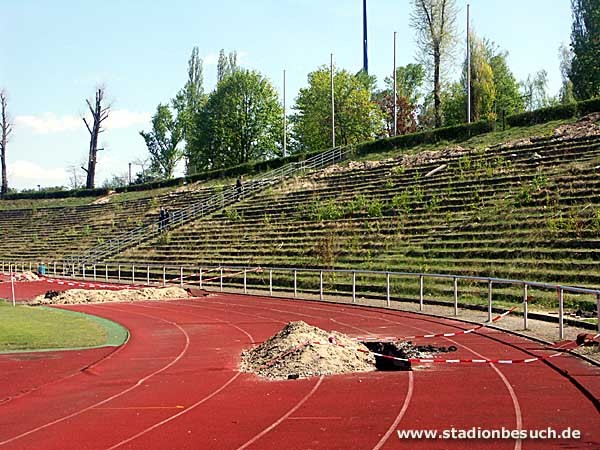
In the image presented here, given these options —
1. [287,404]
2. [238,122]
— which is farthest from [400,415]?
[238,122]

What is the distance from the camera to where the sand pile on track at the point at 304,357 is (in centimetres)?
1105

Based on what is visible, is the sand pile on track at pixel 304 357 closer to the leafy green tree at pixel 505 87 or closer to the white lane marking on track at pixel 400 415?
the white lane marking on track at pixel 400 415

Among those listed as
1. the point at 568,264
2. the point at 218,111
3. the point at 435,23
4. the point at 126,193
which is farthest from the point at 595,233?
the point at 218,111

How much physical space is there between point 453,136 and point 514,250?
21.9 metres

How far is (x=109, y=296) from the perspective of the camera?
84.5 feet

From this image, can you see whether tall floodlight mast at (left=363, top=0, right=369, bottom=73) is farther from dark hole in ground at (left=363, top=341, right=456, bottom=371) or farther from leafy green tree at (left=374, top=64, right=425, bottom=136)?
dark hole in ground at (left=363, top=341, right=456, bottom=371)

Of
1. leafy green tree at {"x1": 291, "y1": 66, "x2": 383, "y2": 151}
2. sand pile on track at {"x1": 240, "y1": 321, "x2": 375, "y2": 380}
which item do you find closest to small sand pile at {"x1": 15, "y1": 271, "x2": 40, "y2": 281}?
sand pile on track at {"x1": 240, "y1": 321, "x2": 375, "y2": 380}

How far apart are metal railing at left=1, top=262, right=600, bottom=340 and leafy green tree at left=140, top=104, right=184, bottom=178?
5251cm

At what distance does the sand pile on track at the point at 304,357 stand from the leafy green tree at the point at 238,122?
64793mm

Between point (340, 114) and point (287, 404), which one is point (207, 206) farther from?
point (287, 404)

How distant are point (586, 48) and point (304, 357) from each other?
59.4m

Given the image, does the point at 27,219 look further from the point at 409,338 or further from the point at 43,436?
the point at 43,436

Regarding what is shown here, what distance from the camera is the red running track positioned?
7660 millimetres

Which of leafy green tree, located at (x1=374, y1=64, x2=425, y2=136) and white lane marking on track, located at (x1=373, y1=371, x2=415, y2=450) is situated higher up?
leafy green tree, located at (x1=374, y1=64, x2=425, y2=136)
